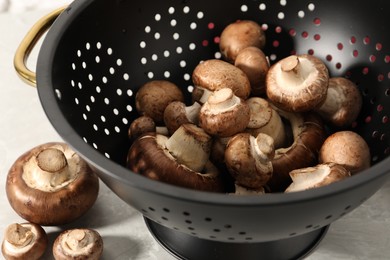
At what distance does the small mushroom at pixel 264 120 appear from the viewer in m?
1.17

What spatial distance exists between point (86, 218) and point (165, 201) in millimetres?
426

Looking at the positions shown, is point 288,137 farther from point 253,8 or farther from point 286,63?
point 253,8

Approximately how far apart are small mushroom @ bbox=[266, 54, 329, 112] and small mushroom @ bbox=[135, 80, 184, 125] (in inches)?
7.3

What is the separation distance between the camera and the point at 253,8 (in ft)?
4.50

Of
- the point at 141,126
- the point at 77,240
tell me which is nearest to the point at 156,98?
the point at 141,126

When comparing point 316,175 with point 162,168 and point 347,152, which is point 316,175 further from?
point 162,168

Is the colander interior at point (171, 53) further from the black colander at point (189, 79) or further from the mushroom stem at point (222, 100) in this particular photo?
the mushroom stem at point (222, 100)

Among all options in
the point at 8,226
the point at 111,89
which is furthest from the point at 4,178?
the point at 111,89

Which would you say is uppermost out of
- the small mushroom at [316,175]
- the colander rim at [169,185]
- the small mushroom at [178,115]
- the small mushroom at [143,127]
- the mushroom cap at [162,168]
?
the colander rim at [169,185]

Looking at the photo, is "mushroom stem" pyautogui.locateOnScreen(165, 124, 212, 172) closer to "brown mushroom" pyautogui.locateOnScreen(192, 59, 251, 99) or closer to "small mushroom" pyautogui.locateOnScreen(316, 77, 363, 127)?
"brown mushroom" pyautogui.locateOnScreen(192, 59, 251, 99)

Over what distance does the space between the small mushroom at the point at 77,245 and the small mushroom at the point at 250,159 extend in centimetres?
27

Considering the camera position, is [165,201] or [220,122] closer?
[165,201]

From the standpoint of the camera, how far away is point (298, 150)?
1147 mm

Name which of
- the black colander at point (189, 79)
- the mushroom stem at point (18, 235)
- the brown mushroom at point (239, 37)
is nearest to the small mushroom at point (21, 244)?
the mushroom stem at point (18, 235)
